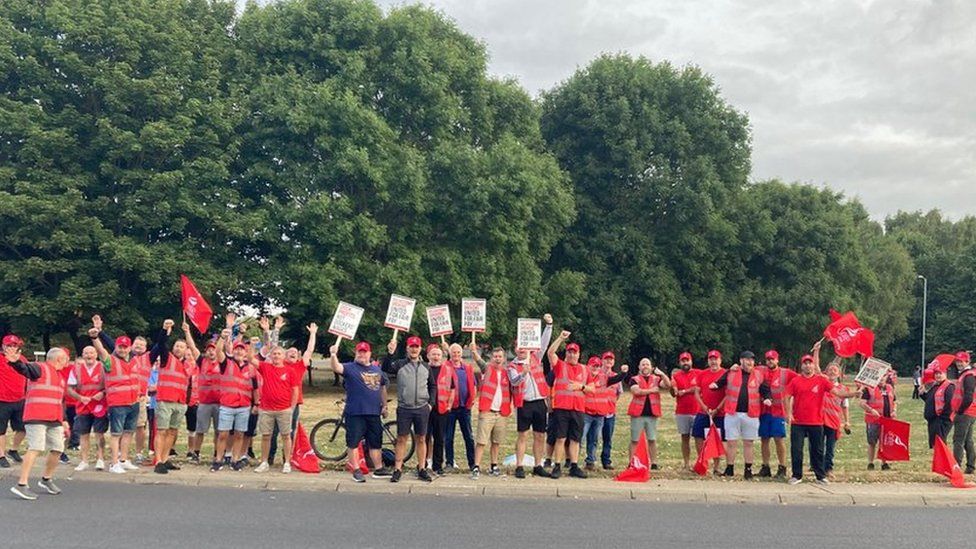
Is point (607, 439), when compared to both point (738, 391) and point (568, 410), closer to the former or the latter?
point (568, 410)

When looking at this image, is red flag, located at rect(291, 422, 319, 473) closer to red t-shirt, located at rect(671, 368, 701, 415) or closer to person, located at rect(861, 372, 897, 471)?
red t-shirt, located at rect(671, 368, 701, 415)

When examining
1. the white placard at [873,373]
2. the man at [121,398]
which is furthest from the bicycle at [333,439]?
the white placard at [873,373]

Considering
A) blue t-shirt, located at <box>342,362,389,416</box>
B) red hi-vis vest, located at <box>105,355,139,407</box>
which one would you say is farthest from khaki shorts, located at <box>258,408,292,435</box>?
red hi-vis vest, located at <box>105,355,139,407</box>

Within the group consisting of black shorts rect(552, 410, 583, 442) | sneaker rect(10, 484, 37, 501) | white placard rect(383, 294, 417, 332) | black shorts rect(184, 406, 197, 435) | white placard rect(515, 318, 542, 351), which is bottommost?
sneaker rect(10, 484, 37, 501)

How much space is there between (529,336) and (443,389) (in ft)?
5.30

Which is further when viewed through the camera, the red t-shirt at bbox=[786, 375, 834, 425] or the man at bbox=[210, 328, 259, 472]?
the man at bbox=[210, 328, 259, 472]

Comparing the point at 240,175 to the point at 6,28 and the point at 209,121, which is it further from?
the point at 6,28

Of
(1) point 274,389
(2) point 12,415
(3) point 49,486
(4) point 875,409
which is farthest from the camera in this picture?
(4) point 875,409

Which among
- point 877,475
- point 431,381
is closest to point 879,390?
point 877,475

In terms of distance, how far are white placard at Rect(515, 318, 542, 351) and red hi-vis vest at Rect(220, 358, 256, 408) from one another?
4.19m

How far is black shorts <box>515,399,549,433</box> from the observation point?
12359 millimetres

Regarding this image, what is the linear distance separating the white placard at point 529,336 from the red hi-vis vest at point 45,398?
6.42 m

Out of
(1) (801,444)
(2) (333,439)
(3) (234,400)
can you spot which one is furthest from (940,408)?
(3) (234,400)

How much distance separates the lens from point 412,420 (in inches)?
466
